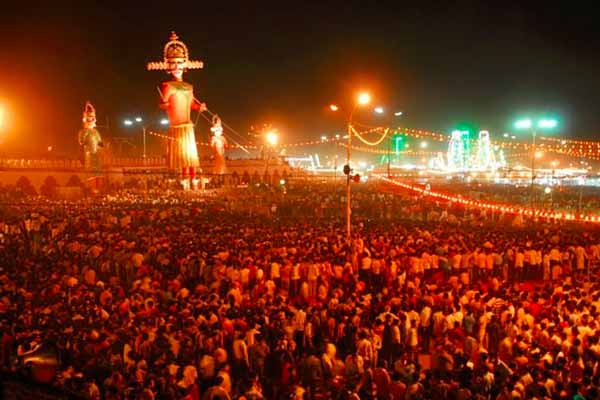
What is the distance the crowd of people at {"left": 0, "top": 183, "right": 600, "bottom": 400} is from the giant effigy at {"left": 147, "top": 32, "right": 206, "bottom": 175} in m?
25.7

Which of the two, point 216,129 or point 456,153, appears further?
point 456,153

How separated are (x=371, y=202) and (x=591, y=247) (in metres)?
16.3

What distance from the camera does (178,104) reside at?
44906 millimetres

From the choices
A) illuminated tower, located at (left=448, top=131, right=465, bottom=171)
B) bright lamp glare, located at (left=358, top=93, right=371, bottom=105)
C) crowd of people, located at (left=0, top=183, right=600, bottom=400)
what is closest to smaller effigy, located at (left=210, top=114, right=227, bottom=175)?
crowd of people, located at (left=0, top=183, right=600, bottom=400)

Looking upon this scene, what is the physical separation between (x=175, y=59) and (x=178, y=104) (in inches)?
142

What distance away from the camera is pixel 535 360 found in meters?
8.43

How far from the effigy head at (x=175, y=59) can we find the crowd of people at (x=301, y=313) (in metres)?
26.7

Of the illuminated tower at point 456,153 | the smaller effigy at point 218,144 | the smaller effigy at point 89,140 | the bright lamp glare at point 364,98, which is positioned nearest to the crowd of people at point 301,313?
the bright lamp glare at point 364,98

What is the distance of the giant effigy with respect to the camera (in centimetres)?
4450

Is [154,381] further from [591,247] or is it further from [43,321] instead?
[591,247]

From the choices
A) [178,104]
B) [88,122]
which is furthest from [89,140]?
[178,104]

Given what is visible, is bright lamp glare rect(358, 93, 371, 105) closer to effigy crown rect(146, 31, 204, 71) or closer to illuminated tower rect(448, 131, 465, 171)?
effigy crown rect(146, 31, 204, 71)

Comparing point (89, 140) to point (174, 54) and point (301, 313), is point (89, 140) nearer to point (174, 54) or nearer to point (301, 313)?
point (174, 54)

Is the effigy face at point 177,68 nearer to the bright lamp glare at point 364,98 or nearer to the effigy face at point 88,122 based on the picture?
the effigy face at point 88,122
